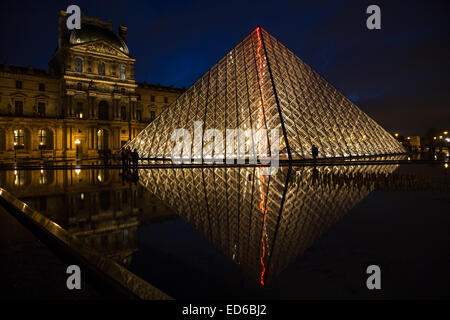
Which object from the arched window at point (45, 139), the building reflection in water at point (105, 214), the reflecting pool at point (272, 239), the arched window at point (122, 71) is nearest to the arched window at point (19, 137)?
the arched window at point (45, 139)

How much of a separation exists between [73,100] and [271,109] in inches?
1275

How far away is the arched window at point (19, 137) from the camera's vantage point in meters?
35.3

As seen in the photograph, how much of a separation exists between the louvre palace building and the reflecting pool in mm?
35864

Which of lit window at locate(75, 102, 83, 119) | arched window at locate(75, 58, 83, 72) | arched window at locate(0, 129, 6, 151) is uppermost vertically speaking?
arched window at locate(75, 58, 83, 72)

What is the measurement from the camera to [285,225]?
151 inches

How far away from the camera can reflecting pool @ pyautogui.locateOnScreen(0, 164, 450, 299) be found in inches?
86.0

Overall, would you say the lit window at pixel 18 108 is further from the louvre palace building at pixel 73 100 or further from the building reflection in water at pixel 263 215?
the building reflection in water at pixel 263 215

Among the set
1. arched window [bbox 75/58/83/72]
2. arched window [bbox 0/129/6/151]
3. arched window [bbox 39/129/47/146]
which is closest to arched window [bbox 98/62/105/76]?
arched window [bbox 75/58/83/72]

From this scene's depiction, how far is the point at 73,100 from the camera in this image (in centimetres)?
3822

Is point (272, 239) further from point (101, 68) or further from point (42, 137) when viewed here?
point (101, 68)

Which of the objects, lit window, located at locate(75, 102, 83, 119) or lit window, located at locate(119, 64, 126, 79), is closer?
lit window, located at locate(75, 102, 83, 119)

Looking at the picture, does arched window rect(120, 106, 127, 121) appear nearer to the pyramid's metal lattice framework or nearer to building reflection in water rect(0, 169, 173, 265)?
the pyramid's metal lattice framework

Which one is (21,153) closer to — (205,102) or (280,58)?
(205,102)
